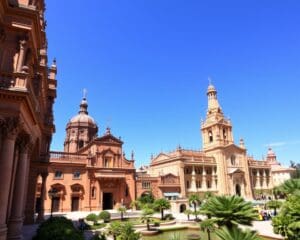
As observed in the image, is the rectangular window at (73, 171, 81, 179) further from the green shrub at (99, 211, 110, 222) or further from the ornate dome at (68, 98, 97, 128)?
the ornate dome at (68, 98, 97, 128)

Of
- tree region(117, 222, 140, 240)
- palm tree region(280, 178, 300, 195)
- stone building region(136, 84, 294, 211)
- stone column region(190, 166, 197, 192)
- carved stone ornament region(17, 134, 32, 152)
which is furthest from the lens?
stone column region(190, 166, 197, 192)

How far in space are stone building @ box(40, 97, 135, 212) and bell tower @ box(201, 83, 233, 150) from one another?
27.5 meters

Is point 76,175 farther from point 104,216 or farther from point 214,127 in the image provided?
point 214,127

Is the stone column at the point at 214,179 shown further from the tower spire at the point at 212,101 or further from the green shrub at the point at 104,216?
the green shrub at the point at 104,216

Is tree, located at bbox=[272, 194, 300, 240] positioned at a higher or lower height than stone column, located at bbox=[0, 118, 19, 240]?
lower

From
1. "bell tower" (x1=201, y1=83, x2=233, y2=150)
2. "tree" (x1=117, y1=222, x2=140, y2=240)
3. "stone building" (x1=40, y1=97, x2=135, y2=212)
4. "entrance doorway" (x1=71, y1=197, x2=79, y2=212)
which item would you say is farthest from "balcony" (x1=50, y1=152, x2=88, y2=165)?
"bell tower" (x1=201, y1=83, x2=233, y2=150)

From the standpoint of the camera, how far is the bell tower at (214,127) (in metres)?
62.4

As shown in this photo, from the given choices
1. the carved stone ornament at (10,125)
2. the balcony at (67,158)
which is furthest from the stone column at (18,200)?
the balcony at (67,158)

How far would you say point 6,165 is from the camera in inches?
461

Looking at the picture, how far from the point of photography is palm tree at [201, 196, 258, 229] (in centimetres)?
1197

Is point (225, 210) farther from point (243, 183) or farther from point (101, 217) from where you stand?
point (243, 183)

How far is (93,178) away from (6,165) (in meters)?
28.7

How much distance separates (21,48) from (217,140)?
54.0 m

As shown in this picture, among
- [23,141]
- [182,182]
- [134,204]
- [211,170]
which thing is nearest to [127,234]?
[23,141]
